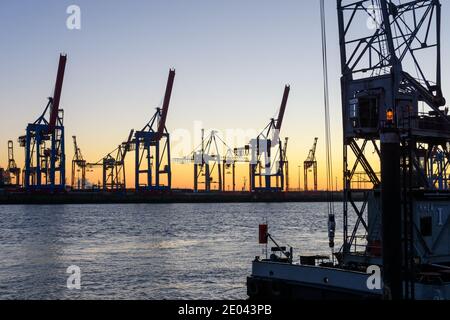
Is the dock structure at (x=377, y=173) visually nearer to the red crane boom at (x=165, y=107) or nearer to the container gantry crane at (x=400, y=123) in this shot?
the container gantry crane at (x=400, y=123)

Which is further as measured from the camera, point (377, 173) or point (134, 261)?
point (134, 261)

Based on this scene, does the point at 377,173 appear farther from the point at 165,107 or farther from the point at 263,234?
the point at 165,107

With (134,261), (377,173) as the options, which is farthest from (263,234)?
(134,261)

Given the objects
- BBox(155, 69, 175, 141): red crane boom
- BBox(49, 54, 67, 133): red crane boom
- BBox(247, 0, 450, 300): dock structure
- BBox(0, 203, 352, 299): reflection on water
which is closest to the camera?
BBox(247, 0, 450, 300): dock structure

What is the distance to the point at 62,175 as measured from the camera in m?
167

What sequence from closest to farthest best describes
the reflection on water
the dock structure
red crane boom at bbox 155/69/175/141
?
1. the dock structure
2. the reflection on water
3. red crane boom at bbox 155/69/175/141

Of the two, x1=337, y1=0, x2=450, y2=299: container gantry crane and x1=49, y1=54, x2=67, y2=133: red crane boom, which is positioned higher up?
x1=49, y1=54, x2=67, y2=133: red crane boom

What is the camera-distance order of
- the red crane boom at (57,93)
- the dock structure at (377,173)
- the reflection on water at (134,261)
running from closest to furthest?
the dock structure at (377,173) < the reflection on water at (134,261) < the red crane boom at (57,93)

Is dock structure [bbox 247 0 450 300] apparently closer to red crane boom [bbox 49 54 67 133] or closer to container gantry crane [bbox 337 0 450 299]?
container gantry crane [bbox 337 0 450 299]

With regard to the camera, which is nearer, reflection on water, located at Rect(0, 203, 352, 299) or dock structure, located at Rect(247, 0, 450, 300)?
dock structure, located at Rect(247, 0, 450, 300)

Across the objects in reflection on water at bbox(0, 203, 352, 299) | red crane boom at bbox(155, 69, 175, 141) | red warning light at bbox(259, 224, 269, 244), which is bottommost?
reflection on water at bbox(0, 203, 352, 299)

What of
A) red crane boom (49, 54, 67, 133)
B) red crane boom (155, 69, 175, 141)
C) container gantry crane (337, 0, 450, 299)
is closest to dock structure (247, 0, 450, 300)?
container gantry crane (337, 0, 450, 299)

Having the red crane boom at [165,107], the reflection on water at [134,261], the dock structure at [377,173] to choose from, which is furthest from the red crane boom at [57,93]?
the dock structure at [377,173]
